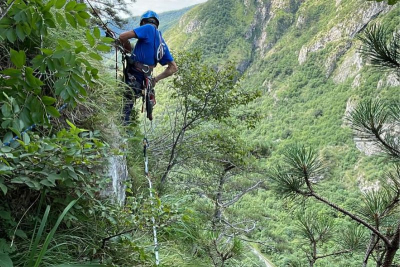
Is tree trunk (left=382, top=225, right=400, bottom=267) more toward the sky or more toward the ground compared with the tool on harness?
more toward the ground

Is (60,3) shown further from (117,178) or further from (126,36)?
(126,36)

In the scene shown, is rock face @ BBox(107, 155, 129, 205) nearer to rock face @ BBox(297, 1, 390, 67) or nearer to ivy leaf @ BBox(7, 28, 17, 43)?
ivy leaf @ BBox(7, 28, 17, 43)

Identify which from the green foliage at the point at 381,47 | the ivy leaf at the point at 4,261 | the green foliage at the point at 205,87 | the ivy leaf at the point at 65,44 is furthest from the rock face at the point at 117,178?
the green foliage at the point at 205,87

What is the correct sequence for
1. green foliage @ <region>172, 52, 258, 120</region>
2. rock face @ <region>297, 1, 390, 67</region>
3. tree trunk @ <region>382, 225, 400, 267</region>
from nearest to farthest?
tree trunk @ <region>382, 225, 400, 267</region>, green foliage @ <region>172, 52, 258, 120</region>, rock face @ <region>297, 1, 390, 67</region>

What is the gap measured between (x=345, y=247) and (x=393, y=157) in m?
1.31

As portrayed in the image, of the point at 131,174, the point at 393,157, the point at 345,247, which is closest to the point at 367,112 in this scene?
the point at 393,157

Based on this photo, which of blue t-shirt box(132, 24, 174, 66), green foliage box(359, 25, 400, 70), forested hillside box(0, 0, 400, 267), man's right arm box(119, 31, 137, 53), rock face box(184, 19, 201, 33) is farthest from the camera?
rock face box(184, 19, 201, 33)

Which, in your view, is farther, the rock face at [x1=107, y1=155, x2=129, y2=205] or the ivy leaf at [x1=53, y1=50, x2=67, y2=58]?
the rock face at [x1=107, y1=155, x2=129, y2=205]

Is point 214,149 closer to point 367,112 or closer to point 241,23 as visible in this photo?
point 367,112

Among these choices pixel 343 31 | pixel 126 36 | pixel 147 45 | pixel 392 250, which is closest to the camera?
pixel 392 250

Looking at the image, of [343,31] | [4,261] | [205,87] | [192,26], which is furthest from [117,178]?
[192,26]

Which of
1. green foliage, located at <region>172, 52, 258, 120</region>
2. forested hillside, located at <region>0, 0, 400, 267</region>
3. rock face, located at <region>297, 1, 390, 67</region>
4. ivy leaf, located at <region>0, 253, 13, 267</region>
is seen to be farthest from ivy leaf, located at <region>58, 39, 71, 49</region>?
rock face, located at <region>297, 1, 390, 67</region>

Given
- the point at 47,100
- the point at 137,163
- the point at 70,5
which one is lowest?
the point at 137,163

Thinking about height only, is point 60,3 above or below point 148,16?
below
